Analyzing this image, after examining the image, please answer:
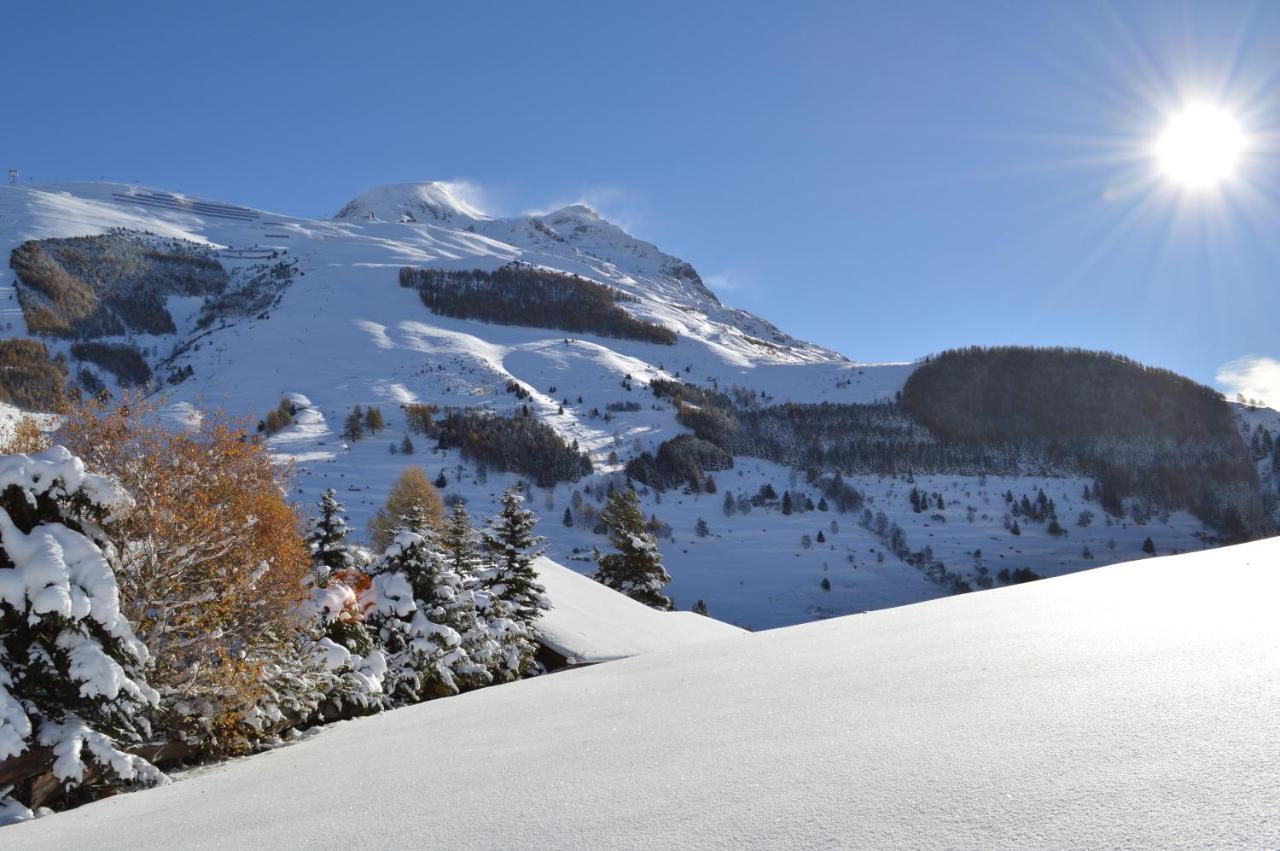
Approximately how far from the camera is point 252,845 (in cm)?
473

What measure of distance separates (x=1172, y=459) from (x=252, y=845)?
18342 centimetres

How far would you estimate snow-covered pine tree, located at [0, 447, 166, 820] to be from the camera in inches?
330

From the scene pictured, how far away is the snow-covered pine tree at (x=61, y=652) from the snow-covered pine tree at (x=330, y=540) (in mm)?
11499

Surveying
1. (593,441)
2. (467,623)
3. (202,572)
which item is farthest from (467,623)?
(593,441)

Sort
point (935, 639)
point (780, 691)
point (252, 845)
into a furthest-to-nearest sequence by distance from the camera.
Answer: point (935, 639) → point (780, 691) → point (252, 845)

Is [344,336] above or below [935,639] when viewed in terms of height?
above

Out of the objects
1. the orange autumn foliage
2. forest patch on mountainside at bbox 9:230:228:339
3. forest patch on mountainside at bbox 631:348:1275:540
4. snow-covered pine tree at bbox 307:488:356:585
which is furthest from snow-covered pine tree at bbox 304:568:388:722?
forest patch on mountainside at bbox 9:230:228:339

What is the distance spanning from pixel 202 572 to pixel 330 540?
1048 cm

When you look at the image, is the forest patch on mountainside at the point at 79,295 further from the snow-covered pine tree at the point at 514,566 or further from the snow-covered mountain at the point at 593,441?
the snow-covered pine tree at the point at 514,566

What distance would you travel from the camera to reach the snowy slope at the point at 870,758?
2850 mm

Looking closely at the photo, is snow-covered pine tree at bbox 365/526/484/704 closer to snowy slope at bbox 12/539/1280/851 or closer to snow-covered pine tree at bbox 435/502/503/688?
snow-covered pine tree at bbox 435/502/503/688

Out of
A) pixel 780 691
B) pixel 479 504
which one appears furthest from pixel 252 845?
pixel 479 504

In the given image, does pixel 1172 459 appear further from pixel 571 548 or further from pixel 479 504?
pixel 479 504

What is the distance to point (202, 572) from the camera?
11.8m
